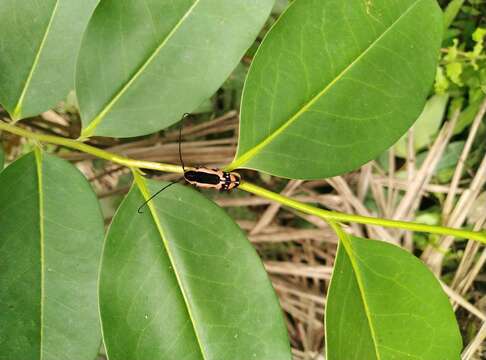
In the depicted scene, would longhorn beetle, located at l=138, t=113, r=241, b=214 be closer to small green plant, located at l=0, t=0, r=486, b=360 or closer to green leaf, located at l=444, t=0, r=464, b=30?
small green plant, located at l=0, t=0, r=486, b=360

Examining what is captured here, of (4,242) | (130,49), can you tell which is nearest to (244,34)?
(130,49)

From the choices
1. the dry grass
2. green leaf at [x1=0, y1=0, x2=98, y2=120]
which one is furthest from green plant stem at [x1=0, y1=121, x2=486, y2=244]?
the dry grass

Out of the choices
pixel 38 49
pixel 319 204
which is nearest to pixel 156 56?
pixel 38 49

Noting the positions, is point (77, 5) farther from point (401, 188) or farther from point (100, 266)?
point (401, 188)

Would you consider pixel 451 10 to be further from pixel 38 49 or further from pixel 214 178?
pixel 38 49

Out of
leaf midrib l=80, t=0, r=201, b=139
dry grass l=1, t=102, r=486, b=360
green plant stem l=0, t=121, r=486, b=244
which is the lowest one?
dry grass l=1, t=102, r=486, b=360
